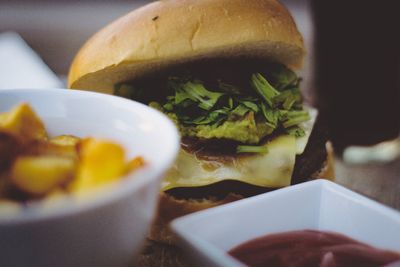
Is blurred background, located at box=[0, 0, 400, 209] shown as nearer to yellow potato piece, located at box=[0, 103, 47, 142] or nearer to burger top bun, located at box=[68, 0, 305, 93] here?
burger top bun, located at box=[68, 0, 305, 93]

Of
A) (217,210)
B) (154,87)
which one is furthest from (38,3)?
(217,210)

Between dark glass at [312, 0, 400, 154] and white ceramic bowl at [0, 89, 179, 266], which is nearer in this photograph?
white ceramic bowl at [0, 89, 179, 266]

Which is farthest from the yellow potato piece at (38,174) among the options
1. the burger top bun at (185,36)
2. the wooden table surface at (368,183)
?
the burger top bun at (185,36)

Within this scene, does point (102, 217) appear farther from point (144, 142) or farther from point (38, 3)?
point (38, 3)

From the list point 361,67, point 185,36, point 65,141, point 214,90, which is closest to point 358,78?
point 361,67

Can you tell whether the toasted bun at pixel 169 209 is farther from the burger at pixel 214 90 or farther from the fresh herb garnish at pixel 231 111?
the fresh herb garnish at pixel 231 111

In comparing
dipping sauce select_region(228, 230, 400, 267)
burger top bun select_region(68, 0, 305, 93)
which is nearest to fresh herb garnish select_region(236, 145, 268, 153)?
burger top bun select_region(68, 0, 305, 93)
